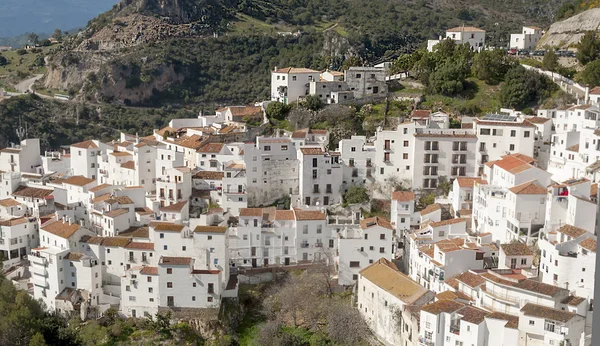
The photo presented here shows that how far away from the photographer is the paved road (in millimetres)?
57994

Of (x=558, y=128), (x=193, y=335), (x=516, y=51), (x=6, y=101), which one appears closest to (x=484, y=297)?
(x=193, y=335)

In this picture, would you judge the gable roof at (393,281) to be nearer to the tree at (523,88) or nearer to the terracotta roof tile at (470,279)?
the terracotta roof tile at (470,279)

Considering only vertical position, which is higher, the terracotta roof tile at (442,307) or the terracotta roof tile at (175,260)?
the terracotta roof tile at (442,307)

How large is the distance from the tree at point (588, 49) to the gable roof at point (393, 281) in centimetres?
1988

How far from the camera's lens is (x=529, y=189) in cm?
2405

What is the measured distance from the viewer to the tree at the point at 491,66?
3703 centimetres

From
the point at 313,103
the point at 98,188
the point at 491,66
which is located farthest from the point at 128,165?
the point at 491,66

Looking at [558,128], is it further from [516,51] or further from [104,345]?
[104,345]

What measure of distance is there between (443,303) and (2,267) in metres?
18.7

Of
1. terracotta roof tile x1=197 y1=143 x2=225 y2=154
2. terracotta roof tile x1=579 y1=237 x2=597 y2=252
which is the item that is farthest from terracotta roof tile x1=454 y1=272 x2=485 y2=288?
terracotta roof tile x1=197 y1=143 x2=225 y2=154

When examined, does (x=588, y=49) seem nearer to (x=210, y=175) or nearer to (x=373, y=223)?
(x=373, y=223)

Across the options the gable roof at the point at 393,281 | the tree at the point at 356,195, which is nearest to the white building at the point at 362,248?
the gable roof at the point at 393,281

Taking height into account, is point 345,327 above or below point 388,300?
below

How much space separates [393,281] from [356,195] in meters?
7.44
